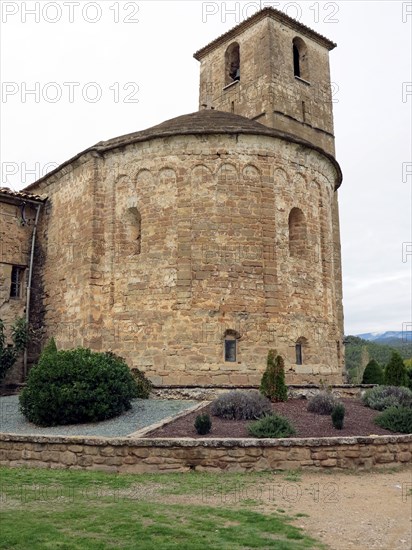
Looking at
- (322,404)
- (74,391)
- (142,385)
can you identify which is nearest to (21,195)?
(142,385)

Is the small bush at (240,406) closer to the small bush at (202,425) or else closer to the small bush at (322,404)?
the small bush at (322,404)

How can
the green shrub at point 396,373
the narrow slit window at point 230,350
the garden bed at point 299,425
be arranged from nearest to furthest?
the garden bed at point 299,425 → the narrow slit window at point 230,350 → the green shrub at point 396,373

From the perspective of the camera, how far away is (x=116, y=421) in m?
12.4

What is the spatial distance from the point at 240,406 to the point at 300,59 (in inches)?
910

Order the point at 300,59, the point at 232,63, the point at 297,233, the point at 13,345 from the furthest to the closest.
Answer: the point at 232,63 < the point at 300,59 < the point at 13,345 < the point at 297,233

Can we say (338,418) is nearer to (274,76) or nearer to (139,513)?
(139,513)

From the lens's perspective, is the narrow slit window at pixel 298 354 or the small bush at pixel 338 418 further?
the narrow slit window at pixel 298 354

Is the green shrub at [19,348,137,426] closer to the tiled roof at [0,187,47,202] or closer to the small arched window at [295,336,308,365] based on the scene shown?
the small arched window at [295,336,308,365]

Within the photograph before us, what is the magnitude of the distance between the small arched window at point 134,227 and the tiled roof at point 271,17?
630 inches

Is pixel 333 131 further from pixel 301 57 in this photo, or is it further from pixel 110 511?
pixel 110 511

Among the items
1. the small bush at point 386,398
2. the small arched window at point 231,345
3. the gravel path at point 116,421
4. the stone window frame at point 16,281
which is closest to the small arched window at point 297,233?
the small arched window at point 231,345

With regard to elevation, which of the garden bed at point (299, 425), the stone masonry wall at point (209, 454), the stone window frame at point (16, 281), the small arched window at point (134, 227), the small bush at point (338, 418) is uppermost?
the small arched window at point (134, 227)

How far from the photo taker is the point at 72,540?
240 inches

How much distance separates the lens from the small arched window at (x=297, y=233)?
1795 cm
